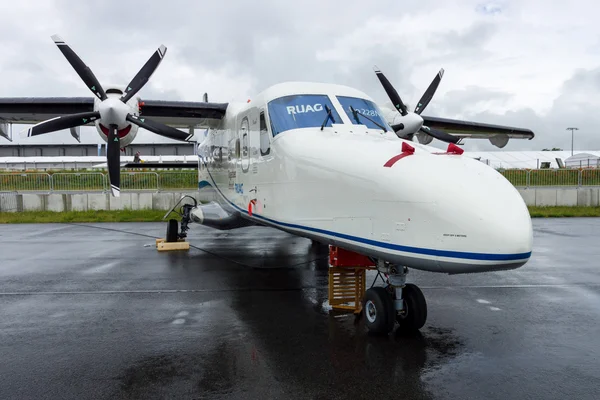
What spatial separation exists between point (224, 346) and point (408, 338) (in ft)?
7.18

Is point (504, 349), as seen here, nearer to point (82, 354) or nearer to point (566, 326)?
point (566, 326)

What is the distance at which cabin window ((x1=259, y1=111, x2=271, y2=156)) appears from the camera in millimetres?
7715

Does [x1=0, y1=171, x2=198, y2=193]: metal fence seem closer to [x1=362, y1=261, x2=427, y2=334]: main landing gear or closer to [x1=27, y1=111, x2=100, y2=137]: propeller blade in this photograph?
[x1=27, y1=111, x2=100, y2=137]: propeller blade

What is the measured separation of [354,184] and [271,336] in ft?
7.07

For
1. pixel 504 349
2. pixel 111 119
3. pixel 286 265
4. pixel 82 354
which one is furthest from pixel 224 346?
pixel 111 119

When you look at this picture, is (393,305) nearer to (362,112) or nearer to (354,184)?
(354,184)

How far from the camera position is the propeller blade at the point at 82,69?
10898 mm

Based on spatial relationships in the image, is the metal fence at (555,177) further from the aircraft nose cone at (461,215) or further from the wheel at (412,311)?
the aircraft nose cone at (461,215)

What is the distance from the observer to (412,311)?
6.04 metres

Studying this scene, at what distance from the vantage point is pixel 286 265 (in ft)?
35.9

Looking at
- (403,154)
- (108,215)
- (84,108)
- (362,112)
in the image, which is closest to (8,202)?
(108,215)

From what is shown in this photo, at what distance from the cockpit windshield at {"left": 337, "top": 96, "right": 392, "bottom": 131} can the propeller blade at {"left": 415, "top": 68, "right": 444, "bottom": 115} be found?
582cm

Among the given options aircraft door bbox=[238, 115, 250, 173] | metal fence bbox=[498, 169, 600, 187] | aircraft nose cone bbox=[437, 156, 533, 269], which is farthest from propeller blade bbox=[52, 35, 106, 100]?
metal fence bbox=[498, 169, 600, 187]

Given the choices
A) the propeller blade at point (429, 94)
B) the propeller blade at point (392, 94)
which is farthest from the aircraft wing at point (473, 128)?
the propeller blade at point (392, 94)
